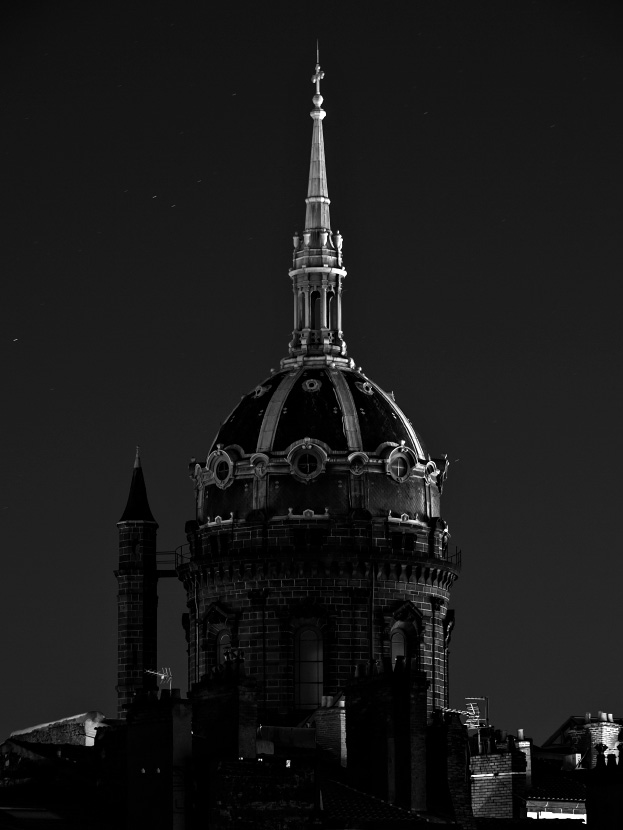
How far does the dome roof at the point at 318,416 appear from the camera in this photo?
147125 mm

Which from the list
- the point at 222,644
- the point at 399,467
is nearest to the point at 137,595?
the point at 222,644

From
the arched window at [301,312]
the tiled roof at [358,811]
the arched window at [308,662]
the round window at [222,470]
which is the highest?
the arched window at [301,312]

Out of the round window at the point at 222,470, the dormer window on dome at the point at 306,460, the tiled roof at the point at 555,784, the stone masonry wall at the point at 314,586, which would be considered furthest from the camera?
the round window at the point at 222,470

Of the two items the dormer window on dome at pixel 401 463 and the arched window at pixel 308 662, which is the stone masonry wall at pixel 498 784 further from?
the dormer window on dome at pixel 401 463

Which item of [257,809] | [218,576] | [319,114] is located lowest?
[257,809]

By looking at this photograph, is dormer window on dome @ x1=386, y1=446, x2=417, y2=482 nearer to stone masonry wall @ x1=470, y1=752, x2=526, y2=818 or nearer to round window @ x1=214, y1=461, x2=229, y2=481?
round window @ x1=214, y1=461, x2=229, y2=481

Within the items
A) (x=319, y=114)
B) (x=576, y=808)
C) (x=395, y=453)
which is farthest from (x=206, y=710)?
(x=319, y=114)

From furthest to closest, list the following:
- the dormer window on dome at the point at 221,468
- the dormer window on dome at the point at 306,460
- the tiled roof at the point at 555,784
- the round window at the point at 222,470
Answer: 1. the round window at the point at 222,470
2. the dormer window on dome at the point at 221,468
3. the dormer window on dome at the point at 306,460
4. the tiled roof at the point at 555,784

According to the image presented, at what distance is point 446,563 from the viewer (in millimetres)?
148500

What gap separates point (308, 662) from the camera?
479ft

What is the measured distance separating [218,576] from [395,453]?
9571mm

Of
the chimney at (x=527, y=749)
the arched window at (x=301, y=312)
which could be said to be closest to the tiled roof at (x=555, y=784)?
the chimney at (x=527, y=749)

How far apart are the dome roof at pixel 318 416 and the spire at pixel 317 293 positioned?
1.27m

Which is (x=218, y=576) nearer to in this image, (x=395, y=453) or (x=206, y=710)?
(x=395, y=453)
